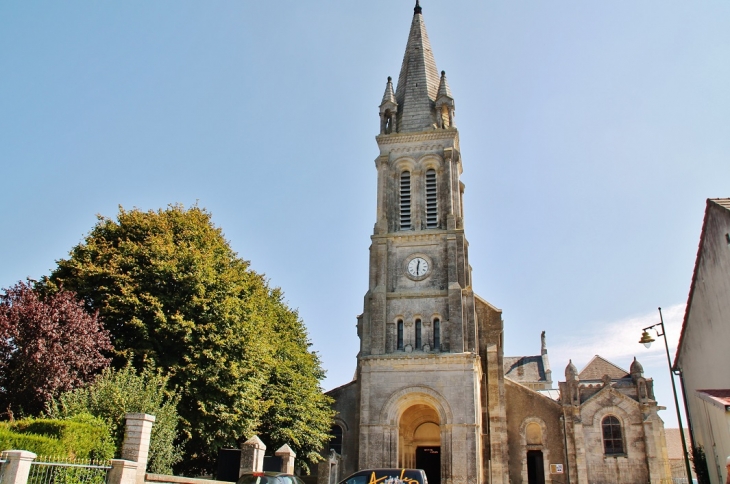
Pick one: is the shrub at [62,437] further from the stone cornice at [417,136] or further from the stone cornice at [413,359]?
the stone cornice at [417,136]

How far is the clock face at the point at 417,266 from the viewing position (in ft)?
111

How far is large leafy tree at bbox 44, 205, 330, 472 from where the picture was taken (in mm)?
21672

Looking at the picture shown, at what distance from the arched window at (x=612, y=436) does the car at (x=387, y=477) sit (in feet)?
72.3

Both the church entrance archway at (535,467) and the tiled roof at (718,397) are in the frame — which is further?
the church entrance archway at (535,467)

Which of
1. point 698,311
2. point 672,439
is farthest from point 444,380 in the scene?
point 672,439

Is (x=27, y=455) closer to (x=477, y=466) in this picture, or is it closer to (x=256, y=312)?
(x=256, y=312)

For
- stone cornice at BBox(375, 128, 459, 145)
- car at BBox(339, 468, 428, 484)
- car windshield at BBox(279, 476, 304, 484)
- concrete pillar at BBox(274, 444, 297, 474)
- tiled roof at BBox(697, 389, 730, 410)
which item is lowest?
car windshield at BBox(279, 476, 304, 484)

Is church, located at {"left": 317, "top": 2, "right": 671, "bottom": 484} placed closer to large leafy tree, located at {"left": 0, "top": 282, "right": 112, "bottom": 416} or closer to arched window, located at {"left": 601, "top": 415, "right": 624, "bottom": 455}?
arched window, located at {"left": 601, "top": 415, "right": 624, "bottom": 455}

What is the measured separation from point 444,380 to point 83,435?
19.8 meters

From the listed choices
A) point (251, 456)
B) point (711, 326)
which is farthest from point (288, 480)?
point (711, 326)

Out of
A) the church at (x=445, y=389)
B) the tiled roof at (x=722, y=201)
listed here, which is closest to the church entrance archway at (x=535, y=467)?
the church at (x=445, y=389)

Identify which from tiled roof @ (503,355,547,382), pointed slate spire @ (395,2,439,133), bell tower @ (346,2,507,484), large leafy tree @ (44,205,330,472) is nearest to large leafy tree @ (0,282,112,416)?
large leafy tree @ (44,205,330,472)

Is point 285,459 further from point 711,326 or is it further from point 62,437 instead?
point 711,326

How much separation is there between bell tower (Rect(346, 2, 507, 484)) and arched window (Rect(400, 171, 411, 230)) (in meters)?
0.06
